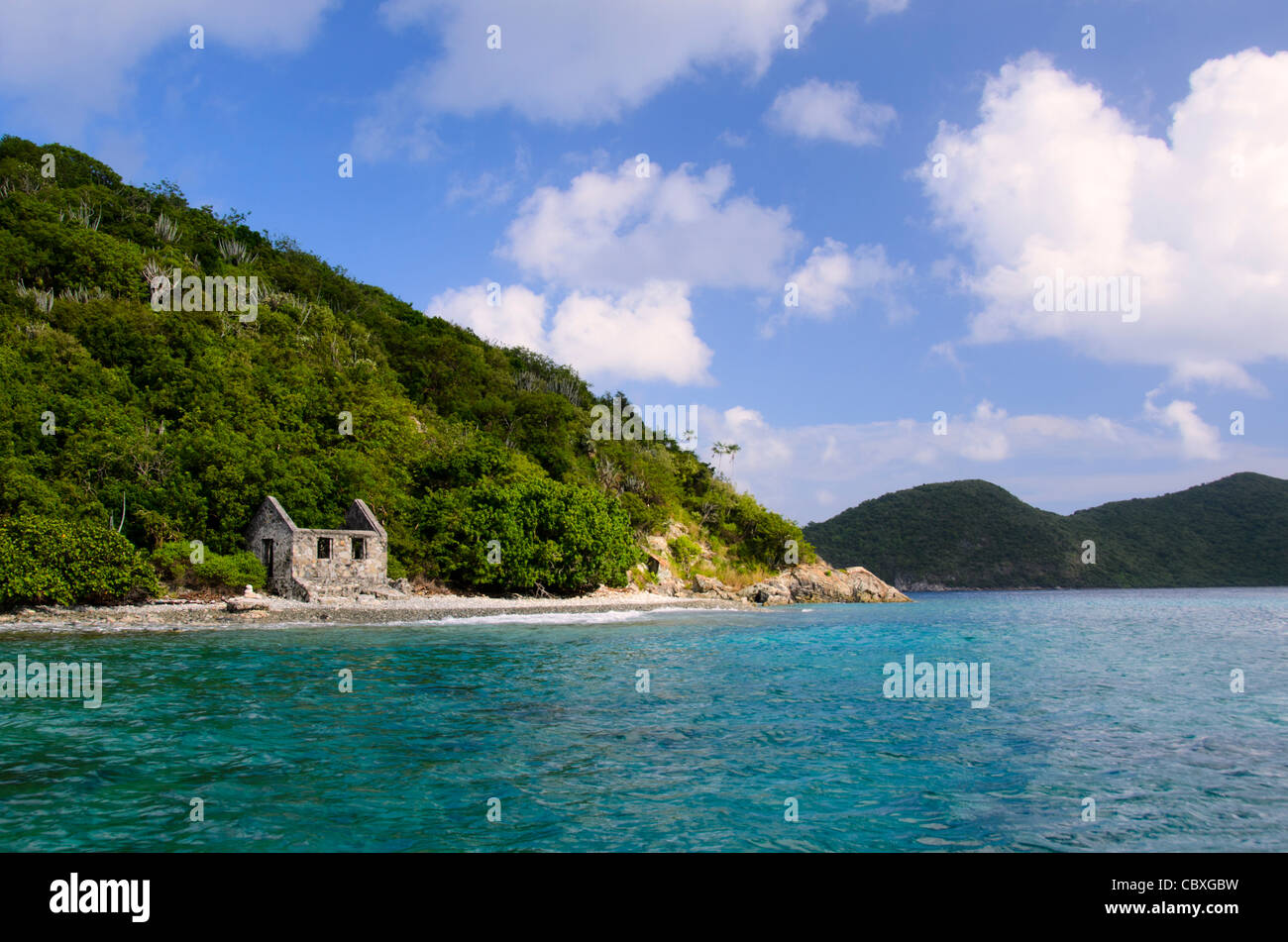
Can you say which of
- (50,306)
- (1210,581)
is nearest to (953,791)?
(50,306)

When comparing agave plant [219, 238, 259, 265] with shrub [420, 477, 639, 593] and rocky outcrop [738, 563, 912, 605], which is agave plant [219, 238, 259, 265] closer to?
shrub [420, 477, 639, 593]

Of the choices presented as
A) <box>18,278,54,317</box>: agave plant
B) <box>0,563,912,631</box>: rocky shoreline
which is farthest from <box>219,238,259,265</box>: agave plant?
<box>0,563,912,631</box>: rocky shoreline

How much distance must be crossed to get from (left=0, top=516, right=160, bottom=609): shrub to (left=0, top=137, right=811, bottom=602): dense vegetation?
7.82 feet

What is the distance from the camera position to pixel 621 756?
1046 centimetres

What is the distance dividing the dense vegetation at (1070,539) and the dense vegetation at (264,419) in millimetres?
60316

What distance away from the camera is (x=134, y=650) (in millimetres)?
20109

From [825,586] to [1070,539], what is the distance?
68.1m

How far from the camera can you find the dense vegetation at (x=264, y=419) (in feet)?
116

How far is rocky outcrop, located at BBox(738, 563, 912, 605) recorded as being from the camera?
67125 mm

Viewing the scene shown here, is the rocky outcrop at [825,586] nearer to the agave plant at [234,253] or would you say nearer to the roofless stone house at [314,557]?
the roofless stone house at [314,557]

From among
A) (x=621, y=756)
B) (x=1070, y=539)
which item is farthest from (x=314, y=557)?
(x=1070, y=539)

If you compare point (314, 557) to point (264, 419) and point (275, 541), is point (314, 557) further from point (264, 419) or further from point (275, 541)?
point (264, 419)

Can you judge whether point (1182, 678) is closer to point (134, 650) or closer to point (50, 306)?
point (134, 650)

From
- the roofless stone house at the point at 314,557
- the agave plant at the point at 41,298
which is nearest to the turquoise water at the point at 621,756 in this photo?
the roofless stone house at the point at 314,557
